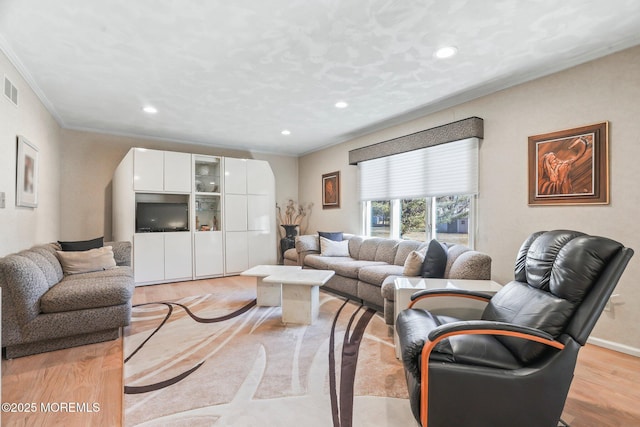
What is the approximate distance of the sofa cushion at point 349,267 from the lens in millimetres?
3990

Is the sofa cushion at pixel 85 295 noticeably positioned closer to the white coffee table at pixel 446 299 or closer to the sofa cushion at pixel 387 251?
the white coffee table at pixel 446 299

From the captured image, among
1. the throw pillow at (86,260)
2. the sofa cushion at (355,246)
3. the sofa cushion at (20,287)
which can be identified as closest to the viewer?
the sofa cushion at (20,287)

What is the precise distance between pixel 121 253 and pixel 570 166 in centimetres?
526

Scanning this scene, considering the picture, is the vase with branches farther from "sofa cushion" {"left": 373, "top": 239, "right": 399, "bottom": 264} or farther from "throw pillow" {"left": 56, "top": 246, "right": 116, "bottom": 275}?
"throw pillow" {"left": 56, "top": 246, "right": 116, "bottom": 275}

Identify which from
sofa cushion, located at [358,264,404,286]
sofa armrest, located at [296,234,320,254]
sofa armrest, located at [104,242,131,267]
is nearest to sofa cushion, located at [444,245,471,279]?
sofa cushion, located at [358,264,404,286]

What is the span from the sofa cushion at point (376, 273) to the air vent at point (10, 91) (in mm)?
3798

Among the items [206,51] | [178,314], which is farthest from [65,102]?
[178,314]

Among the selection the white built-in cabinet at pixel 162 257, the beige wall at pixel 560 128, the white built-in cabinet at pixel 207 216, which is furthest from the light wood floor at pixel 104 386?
the white built-in cabinet at pixel 207 216

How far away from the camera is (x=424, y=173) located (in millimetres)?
4230

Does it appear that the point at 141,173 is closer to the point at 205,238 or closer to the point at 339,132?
the point at 205,238

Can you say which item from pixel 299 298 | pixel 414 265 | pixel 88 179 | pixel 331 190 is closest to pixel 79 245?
pixel 88 179

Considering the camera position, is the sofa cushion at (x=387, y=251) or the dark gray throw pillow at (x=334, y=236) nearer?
the sofa cushion at (x=387, y=251)

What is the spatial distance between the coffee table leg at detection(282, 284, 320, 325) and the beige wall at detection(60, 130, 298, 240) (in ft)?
12.3

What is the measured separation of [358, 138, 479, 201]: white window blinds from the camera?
146 inches
